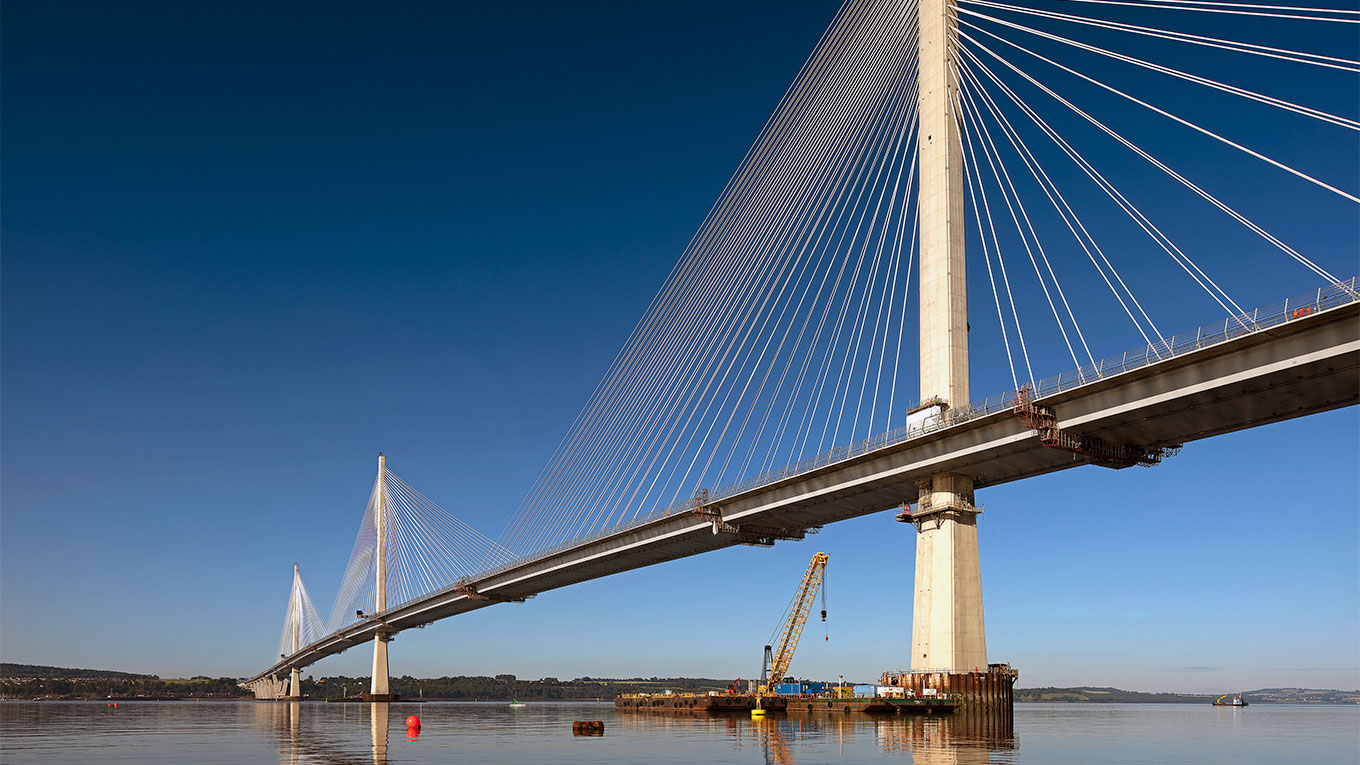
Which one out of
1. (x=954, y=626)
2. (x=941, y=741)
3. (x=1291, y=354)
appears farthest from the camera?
(x=954, y=626)

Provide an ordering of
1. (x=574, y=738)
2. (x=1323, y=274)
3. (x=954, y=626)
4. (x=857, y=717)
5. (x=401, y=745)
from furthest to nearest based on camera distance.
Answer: (x=857, y=717)
(x=954, y=626)
(x=574, y=738)
(x=401, y=745)
(x=1323, y=274)

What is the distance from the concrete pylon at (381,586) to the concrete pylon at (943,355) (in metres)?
112

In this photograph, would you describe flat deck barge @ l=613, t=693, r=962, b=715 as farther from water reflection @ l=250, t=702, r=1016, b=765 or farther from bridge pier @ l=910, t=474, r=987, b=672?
bridge pier @ l=910, t=474, r=987, b=672

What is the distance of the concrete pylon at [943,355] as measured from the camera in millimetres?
65125

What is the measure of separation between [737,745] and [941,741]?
9.26 meters

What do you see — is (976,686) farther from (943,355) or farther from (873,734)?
(943,355)

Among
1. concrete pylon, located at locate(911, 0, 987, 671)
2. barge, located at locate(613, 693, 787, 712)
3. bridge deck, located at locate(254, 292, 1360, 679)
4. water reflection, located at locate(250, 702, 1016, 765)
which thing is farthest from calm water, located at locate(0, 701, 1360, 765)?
bridge deck, located at locate(254, 292, 1360, 679)

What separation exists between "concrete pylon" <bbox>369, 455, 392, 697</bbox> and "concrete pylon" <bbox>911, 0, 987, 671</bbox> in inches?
4429

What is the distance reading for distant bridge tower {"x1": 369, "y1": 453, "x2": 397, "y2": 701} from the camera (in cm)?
16360

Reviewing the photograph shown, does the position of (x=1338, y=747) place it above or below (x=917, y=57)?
below

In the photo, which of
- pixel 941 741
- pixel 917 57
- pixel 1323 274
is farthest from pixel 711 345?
pixel 1323 274

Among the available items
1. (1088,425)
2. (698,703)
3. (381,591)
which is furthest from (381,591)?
(1088,425)

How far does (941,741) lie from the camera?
1908 inches

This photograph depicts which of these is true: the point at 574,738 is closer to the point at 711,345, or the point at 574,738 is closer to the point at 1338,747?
the point at 711,345
